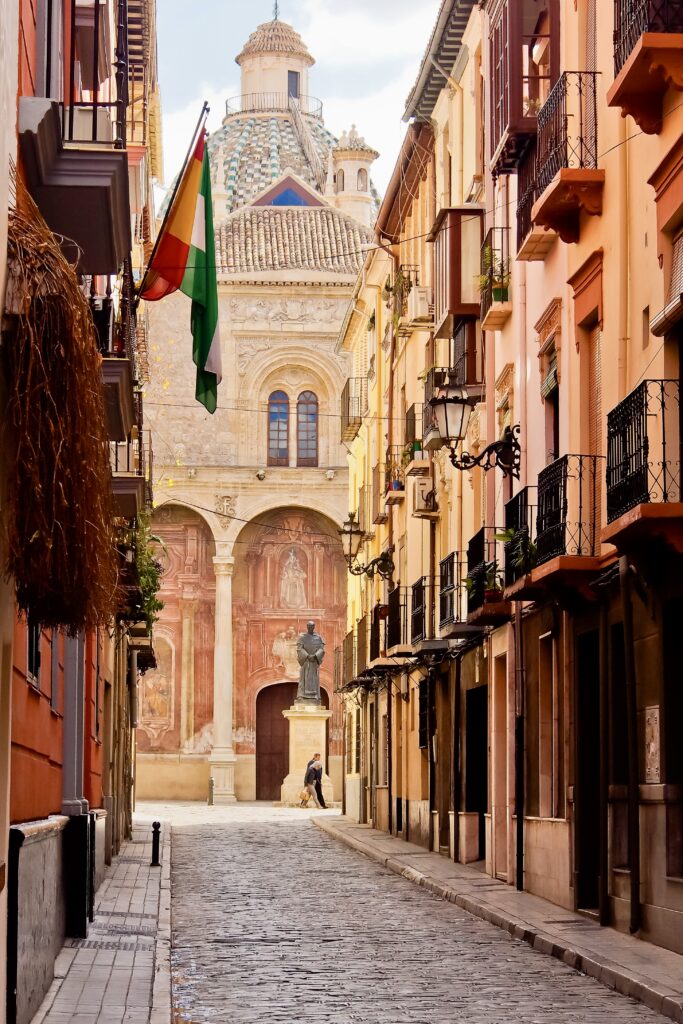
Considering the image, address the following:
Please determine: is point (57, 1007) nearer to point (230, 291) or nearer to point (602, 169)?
point (602, 169)

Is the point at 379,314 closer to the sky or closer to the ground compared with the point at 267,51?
closer to the ground

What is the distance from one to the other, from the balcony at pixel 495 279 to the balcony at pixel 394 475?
10840 millimetres

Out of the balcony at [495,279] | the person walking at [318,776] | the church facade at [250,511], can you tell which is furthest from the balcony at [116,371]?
the church facade at [250,511]

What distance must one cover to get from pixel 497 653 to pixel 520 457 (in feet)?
9.92

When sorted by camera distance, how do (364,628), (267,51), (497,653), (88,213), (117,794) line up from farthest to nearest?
(267,51), (364,628), (117,794), (497,653), (88,213)

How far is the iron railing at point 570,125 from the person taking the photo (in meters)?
17.5

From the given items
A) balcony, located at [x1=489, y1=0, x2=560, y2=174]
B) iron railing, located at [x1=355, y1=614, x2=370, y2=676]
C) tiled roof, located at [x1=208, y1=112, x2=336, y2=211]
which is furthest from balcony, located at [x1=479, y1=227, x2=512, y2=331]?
tiled roof, located at [x1=208, y1=112, x2=336, y2=211]

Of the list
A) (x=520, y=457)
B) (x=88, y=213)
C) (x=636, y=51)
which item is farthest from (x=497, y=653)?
(x=88, y=213)

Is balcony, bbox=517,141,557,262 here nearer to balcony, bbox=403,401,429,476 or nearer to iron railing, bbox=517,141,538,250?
iron railing, bbox=517,141,538,250

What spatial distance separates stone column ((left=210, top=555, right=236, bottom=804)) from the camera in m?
56.0

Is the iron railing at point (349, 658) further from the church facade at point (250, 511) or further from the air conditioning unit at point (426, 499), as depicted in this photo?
the air conditioning unit at point (426, 499)

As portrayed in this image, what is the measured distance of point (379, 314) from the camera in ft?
141

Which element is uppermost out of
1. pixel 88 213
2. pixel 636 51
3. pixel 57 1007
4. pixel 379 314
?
pixel 379 314

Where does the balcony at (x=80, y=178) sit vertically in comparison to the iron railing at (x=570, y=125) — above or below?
below
